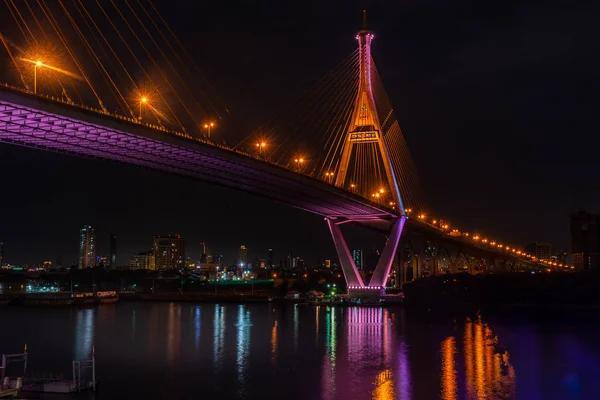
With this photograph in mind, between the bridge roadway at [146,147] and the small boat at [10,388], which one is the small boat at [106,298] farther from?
the small boat at [10,388]

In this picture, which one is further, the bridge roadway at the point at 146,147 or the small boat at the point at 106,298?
the small boat at the point at 106,298

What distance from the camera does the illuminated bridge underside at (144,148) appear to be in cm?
2720

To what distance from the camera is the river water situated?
23422mm

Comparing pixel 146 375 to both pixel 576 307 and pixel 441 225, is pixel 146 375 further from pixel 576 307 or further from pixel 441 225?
pixel 441 225

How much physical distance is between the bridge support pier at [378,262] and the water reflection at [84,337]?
2382 centimetres

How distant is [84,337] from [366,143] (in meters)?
29.7

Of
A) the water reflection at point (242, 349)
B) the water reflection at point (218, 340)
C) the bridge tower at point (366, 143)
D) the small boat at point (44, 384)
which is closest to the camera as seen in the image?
the small boat at point (44, 384)

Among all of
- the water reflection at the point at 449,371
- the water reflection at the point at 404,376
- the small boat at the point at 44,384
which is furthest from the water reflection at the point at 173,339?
the water reflection at the point at 449,371

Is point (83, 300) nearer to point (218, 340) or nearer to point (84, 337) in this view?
point (84, 337)

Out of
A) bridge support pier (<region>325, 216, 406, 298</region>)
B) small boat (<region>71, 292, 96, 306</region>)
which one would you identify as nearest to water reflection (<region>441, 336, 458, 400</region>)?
bridge support pier (<region>325, 216, 406, 298</region>)

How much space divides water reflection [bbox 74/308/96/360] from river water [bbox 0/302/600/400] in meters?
0.10

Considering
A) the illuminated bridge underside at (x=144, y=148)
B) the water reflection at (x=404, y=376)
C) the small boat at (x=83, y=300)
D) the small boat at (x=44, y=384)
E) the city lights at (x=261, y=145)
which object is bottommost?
the water reflection at (x=404, y=376)

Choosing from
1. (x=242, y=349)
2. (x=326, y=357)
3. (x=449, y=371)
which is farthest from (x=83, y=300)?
(x=449, y=371)

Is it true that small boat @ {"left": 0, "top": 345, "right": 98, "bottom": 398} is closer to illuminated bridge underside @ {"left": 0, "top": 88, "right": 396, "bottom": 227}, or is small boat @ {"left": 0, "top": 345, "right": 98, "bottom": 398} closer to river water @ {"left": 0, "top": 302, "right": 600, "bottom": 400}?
river water @ {"left": 0, "top": 302, "right": 600, "bottom": 400}
